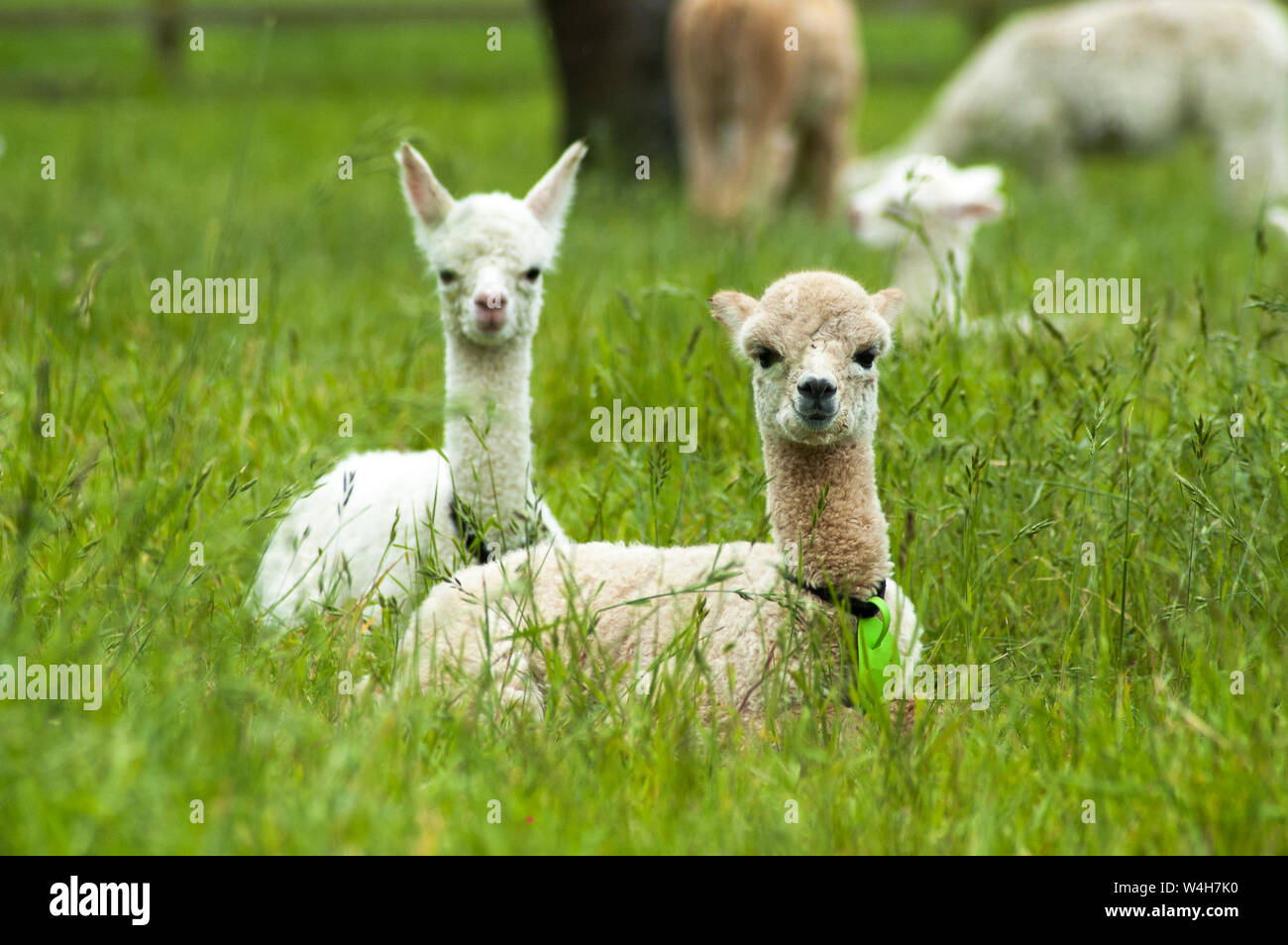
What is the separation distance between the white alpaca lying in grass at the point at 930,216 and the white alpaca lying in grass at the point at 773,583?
2.11 m

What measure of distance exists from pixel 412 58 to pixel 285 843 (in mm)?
22340

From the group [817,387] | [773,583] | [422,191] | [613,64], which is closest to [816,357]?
[817,387]

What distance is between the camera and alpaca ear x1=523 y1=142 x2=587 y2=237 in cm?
374

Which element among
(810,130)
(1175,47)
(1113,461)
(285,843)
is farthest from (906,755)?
(1175,47)

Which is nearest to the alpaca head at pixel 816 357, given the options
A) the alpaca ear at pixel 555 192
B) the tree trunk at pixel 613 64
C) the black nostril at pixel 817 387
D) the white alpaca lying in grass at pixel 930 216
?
the black nostril at pixel 817 387

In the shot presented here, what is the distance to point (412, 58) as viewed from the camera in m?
23.0

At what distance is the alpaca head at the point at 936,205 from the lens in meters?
5.16

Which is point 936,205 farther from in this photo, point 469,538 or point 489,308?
point 469,538

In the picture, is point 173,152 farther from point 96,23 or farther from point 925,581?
point 925,581

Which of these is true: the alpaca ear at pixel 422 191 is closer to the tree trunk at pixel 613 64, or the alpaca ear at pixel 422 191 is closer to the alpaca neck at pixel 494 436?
Answer: the alpaca neck at pixel 494 436

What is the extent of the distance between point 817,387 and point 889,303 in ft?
1.44

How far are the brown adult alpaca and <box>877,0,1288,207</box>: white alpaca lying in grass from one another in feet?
6.56

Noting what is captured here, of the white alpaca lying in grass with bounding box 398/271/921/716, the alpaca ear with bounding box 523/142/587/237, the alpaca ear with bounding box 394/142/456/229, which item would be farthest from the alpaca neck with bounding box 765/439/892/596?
the alpaca ear with bounding box 394/142/456/229

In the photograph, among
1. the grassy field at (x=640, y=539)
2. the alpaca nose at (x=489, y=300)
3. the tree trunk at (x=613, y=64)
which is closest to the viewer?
the grassy field at (x=640, y=539)
